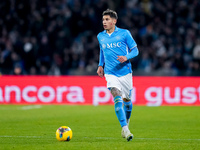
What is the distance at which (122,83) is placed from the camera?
28.4 feet

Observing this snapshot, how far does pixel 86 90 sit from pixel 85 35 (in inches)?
178

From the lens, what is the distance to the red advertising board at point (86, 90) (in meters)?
17.4

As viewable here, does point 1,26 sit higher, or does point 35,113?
point 1,26

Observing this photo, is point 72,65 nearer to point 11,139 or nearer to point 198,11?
point 198,11

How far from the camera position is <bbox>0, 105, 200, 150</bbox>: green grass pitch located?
7.56 meters

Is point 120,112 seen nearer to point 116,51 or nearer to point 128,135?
point 128,135

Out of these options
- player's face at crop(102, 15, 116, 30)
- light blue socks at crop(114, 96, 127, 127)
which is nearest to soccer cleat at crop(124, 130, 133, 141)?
light blue socks at crop(114, 96, 127, 127)

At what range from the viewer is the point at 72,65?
68.0ft

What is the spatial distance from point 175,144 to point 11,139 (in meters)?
3.16

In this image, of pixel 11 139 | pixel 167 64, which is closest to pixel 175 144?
pixel 11 139

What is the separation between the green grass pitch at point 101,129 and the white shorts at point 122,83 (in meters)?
0.93

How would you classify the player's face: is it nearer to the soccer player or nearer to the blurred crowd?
the soccer player

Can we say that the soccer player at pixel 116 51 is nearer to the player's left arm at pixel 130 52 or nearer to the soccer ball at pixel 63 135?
the player's left arm at pixel 130 52

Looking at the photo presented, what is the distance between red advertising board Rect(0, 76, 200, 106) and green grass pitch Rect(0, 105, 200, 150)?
1398 millimetres
